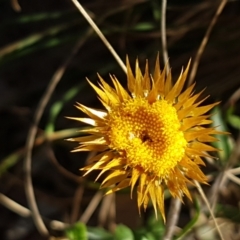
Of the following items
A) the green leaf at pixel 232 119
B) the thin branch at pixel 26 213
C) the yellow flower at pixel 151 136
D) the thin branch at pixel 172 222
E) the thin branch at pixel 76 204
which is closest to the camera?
the yellow flower at pixel 151 136

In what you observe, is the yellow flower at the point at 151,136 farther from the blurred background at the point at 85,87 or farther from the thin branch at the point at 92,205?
the thin branch at the point at 92,205

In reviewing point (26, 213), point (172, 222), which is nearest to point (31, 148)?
point (26, 213)

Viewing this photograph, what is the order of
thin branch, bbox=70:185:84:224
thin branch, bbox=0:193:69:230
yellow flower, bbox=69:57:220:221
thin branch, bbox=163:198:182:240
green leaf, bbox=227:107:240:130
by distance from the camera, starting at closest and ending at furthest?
yellow flower, bbox=69:57:220:221
thin branch, bbox=163:198:182:240
green leaf, bbox=227:107:240:130
thin branch, bbox=0:193:69:230
thin branch, bbox=70:185:84:224

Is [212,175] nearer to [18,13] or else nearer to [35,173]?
[35,173]

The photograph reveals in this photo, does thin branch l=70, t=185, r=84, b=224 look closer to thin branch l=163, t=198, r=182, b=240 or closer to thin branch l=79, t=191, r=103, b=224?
thin branch l=79, t=191, r=103, b=224

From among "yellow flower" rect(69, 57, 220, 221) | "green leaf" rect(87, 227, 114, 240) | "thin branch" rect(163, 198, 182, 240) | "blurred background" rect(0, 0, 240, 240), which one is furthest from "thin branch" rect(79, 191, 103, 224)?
"yellow flower" rect(69, 57, 220, 221)

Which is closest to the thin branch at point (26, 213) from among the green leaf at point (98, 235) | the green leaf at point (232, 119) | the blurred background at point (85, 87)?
the blurred background at point (85, 87)

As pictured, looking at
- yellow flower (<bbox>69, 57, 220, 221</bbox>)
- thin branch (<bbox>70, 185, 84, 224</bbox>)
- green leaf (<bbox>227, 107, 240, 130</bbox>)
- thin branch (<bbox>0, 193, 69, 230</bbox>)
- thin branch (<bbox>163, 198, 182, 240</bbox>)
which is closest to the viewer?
yellow flower (<bbox>69, 57, 220, 221</bbox>)

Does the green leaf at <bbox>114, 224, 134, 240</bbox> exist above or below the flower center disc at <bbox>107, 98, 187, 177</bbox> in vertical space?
below
